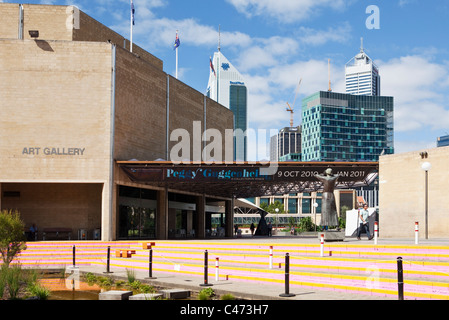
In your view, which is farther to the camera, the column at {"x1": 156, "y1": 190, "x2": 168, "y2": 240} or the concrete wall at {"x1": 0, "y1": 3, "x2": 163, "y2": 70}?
the column at {"x1": 156, "y1": 190, "x2": 168, "y2": 240}

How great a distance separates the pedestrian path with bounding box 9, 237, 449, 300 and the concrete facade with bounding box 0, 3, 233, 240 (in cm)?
982

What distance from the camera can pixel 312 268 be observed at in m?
16.7

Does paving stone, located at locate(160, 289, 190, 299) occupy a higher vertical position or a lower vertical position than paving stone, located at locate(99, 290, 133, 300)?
lower

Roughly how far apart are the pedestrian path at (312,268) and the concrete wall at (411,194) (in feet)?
35.8

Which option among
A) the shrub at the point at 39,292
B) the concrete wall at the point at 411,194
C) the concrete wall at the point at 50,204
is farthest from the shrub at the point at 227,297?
the concrete wall at the point at 50,204

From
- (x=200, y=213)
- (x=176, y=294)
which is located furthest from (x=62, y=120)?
(x=176, y=294)

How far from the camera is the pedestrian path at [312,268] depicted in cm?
1340

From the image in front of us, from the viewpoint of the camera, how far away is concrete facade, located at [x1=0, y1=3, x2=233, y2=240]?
33.3 m

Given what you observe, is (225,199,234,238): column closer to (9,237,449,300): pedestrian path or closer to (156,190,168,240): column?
(156,190,168,240): column

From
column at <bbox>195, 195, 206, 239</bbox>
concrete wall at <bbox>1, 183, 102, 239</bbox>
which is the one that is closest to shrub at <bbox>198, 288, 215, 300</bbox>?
concrete wall at <bbox>1, 183, 102, 239</bbox>

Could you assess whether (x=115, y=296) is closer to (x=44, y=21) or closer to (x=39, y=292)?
(x=39, y=292)

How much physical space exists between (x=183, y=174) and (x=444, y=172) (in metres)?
16.5

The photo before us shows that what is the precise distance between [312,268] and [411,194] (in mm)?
16762
